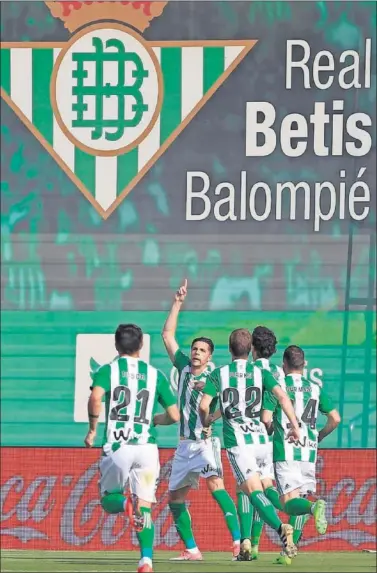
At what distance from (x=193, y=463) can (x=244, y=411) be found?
739 millimetres

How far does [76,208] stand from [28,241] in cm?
63

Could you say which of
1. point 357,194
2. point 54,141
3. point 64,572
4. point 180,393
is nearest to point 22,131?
point 54,141

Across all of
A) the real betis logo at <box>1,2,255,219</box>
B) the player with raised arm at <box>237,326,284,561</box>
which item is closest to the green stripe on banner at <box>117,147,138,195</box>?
the real betis logo at <box>1,2,255,219</box>

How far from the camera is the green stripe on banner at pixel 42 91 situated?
1825 centimetres

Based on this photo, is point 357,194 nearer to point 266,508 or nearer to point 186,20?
point 186,20

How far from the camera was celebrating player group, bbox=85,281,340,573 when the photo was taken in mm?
10211

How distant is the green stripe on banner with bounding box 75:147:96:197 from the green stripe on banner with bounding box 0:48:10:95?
3.40 feet

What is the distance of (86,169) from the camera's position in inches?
716

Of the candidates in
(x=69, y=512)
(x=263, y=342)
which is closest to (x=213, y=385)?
(x=263, y=342)

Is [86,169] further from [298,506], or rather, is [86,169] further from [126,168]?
[298,506]

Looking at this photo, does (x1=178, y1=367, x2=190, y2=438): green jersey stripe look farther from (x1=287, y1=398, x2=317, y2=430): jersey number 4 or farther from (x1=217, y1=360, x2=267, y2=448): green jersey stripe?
(x1=287, y1=398, x2=317, y2=430): jersey number 4

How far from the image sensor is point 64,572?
11.3 metres

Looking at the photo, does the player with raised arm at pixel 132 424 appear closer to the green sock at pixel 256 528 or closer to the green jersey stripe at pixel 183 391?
the green jersey stripe at pixel 183 391

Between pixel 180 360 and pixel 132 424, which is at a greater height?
pixel 180 360
